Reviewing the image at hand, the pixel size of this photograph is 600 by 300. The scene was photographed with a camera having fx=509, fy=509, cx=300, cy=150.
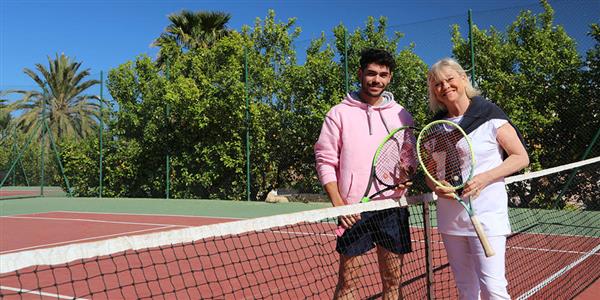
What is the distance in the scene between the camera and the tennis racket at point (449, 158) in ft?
7.00

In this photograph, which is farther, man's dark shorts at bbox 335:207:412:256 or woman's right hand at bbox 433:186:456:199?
man's dark shorts at bbox 335:207:412:256

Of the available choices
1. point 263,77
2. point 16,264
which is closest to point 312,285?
point 16,264

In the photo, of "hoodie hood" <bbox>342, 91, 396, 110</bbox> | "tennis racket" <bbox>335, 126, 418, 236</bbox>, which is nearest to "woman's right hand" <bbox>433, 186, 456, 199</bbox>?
"tennis racket" <bbox>335, 126, 418, 236</bbox>

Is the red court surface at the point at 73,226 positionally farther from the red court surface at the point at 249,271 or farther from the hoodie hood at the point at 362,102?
the hoodie hood at the point at 362,102

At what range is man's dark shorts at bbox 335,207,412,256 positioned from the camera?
234 cm

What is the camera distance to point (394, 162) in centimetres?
245

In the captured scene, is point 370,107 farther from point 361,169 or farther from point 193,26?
point 193,26

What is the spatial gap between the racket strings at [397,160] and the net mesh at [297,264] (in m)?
0.13

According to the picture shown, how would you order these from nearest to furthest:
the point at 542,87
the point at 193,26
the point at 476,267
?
the point at 476,267, the point at 542,87, the point at 193,26

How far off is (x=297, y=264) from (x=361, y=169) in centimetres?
314

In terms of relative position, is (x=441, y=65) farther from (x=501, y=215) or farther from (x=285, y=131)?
(x=285, y=131)

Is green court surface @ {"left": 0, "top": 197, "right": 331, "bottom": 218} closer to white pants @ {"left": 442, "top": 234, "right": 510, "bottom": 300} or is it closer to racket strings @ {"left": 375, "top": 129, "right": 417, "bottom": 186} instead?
racket strings @ {"left": 375, "top": 129, "right": 417, "bottom": 186}

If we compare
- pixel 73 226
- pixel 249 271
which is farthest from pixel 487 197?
pixel 73 226

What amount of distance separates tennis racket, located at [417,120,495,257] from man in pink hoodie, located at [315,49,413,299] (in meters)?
0.20
